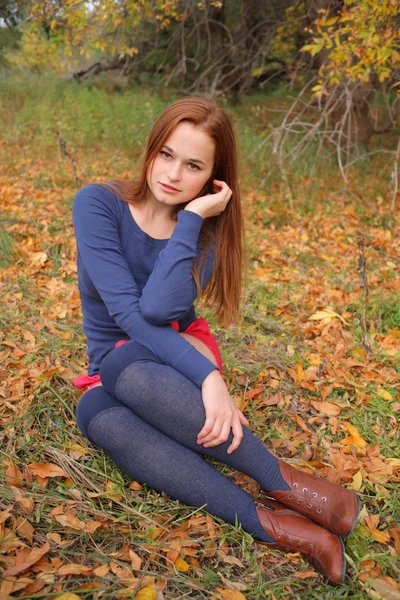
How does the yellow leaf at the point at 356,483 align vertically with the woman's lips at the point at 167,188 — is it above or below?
below

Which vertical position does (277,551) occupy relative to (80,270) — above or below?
below

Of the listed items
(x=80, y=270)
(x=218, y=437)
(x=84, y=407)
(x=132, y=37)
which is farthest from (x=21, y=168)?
(x=218, y=437)

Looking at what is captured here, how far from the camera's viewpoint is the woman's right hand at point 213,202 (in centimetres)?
188

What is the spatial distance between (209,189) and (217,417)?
3.07ft

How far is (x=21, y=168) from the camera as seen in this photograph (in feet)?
18.0

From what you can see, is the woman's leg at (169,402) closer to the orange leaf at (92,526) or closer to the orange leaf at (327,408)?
the orange leaf at (92,526)

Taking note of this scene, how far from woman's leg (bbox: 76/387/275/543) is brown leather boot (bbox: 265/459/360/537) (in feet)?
0.48

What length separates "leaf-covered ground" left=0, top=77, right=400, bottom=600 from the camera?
1.47 m

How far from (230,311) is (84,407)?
2.45 ft

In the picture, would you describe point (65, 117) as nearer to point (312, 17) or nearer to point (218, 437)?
point (312, 17)

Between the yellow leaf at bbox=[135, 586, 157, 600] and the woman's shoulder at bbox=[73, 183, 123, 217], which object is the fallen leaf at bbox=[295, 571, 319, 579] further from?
the woman's shoulder at bbox=[73, 183, 123, 217]

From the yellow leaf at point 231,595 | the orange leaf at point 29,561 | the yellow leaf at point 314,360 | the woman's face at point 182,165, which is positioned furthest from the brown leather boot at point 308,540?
the woman's face at point 182,165

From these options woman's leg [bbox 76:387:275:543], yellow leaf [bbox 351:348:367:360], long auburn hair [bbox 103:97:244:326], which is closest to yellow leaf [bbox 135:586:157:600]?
woman's leg [bbox 76:387:275:543]

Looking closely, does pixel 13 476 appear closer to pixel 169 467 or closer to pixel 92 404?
pixel 92 404
